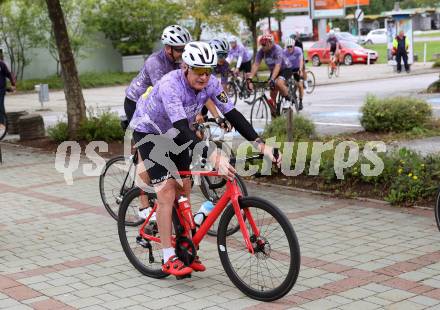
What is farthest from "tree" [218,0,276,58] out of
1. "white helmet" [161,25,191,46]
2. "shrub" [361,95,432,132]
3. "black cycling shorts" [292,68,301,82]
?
"white helmet" [161,25,191,46]

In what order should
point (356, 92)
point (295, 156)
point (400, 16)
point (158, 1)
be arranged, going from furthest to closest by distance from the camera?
point (158, 1) < point (400, 16) < point (356, 92) < point (295, 156)

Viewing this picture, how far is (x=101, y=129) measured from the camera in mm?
13992

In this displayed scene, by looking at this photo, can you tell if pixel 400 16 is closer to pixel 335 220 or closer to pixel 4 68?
pixel 4 68

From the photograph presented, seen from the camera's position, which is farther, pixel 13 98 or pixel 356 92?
pixel 13 98

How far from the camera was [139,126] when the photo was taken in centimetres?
601

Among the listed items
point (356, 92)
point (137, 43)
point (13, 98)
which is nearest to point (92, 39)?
point (137, 43)

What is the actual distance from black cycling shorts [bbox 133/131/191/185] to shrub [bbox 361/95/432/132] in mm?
7747

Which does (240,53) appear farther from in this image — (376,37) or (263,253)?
(376,37)

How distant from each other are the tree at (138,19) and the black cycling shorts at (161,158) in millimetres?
33927

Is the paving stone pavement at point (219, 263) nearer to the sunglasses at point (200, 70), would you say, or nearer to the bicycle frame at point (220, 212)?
the bicycle frame at point (220, 212)

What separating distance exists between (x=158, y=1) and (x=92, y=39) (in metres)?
4.13

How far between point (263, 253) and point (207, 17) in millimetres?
36292

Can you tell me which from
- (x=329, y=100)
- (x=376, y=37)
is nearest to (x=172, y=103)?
(x=329, y=100)

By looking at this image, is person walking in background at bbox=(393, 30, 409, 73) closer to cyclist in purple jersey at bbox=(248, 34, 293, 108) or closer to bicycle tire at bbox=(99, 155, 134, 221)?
cyclist in purple jersey at bbox=(248, 34, 293, 108)
